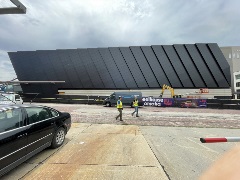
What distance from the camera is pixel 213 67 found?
40.1 metres

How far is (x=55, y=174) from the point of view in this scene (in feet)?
13.8

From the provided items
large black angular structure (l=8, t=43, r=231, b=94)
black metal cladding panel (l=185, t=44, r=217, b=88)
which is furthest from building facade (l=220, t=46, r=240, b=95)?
black metal cladding panel (l=185, t=44, r=217, b=88)

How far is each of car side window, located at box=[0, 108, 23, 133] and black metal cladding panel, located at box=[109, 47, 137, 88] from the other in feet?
121

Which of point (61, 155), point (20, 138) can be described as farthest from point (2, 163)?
point (61, 155)

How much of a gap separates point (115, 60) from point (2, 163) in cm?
3964

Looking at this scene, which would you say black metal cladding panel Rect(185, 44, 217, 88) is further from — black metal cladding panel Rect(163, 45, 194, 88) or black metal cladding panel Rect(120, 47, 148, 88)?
black metal cladding panel Rect(120, 47, 148, 88)

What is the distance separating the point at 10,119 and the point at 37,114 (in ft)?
3.37

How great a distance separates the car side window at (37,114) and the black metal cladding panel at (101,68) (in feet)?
118

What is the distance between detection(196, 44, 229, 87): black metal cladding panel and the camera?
131 ft

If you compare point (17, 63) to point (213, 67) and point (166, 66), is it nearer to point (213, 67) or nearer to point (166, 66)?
point (166, 66)

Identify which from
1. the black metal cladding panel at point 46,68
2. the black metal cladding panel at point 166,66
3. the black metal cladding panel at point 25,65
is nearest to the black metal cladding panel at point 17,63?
the black metal cladding panel at point 25,65

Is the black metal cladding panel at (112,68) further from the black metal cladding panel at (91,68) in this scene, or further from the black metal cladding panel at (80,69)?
the black metal cladding panel at (80,69)

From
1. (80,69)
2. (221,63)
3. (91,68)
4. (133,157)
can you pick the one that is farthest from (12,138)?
(221,63)

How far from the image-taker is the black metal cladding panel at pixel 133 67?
41.2 meters
